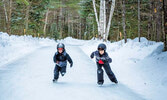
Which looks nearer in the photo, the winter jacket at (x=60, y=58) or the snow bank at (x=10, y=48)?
the winter jacket at (x=60, y=58)

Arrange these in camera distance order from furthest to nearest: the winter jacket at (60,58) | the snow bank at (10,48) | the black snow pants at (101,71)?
the snow bank at (10,48) < the winter jacket at (60,58) < the black snow pants at (101,71)

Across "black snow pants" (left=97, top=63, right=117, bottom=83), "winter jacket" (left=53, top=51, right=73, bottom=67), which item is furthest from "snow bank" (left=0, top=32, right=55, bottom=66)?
"black snow pants" (left=97, top=63, right=117, bottom=83)

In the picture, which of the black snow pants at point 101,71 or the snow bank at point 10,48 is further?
the snow bank at point 10,48

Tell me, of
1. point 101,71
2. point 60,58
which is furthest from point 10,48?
point 101,71

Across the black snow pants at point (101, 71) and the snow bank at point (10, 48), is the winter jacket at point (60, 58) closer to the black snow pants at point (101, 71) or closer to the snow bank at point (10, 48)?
the black snow pants at point (101, 71)

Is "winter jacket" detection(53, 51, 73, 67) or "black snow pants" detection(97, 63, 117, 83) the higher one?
"winter jacket" detection(53, 51, 73, 67)

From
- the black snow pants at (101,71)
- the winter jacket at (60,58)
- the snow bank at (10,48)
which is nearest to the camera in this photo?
the black snow pants at (101,71)

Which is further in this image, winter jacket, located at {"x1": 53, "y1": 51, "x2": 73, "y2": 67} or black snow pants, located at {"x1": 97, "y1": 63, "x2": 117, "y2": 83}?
winter jacket, located at {"x1": 53, "y1": 51, "x2": 73, "y2": 67}

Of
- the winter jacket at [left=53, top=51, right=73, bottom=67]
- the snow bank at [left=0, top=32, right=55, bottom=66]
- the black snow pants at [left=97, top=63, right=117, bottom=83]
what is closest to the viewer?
the black snow pants at [left=97, top=63, right=117, bottom=83]

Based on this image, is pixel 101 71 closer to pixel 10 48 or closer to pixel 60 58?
pixel 60 58

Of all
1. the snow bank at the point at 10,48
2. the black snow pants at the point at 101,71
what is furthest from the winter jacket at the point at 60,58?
the snow bank at the point at 10,48

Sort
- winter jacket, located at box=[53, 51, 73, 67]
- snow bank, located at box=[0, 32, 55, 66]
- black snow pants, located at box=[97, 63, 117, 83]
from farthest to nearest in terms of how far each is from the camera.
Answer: snow bank, located at box=[0, 32, 55, 66]
winter jacket, located at box=[53, 51, 73, 67]
black snow pants, located at box=[97, 63, 117, 83]

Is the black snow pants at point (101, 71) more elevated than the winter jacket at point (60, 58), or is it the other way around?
the winter jacket at point (60, 58)

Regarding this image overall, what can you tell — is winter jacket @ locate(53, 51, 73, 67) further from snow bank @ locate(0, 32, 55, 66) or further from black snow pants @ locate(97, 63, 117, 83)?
snow bank @ locate(0, 32, 55, 66)
